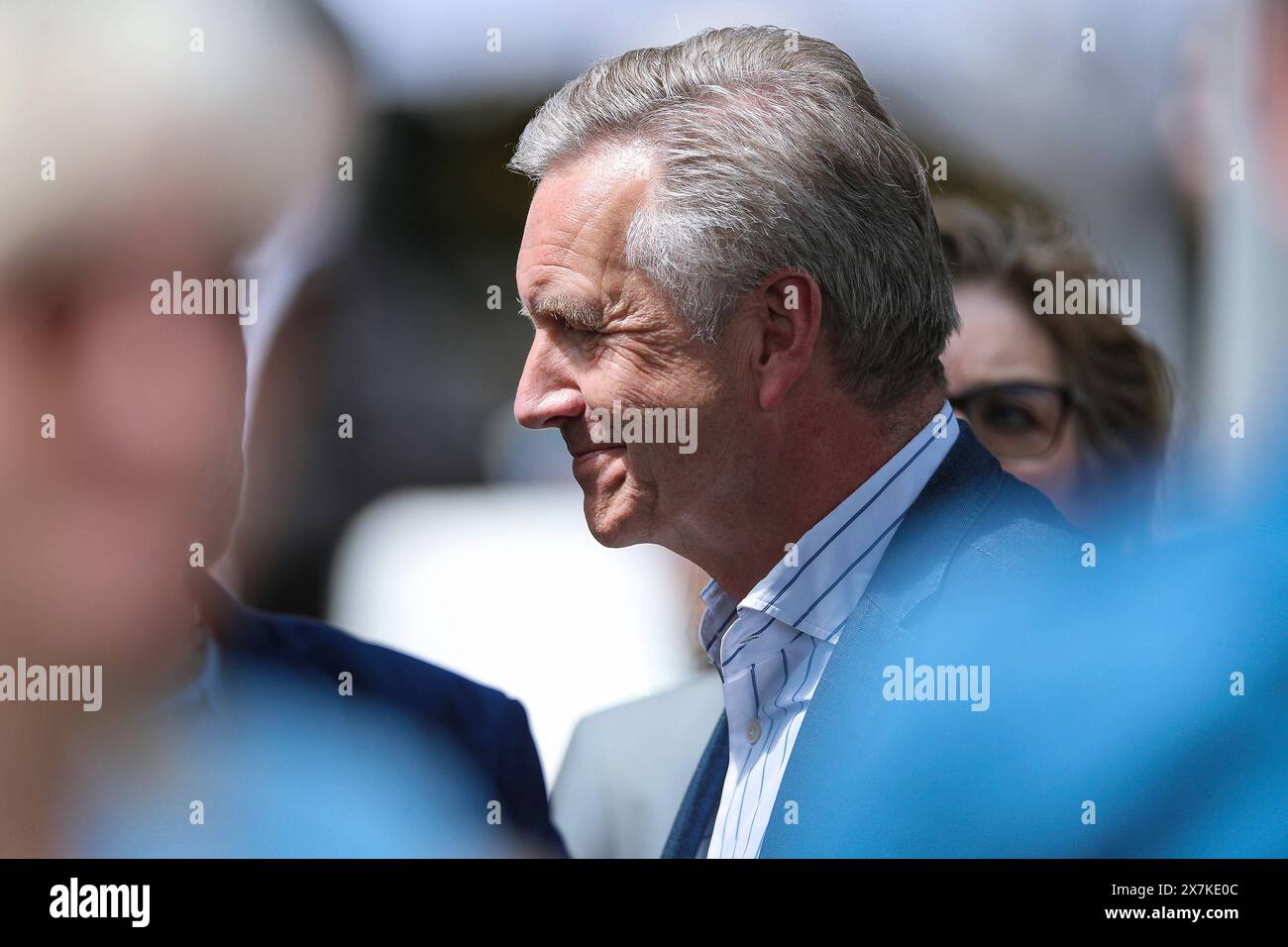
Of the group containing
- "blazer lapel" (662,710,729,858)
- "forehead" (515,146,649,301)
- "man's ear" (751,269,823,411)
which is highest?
"forehead" (515,146,649,301)

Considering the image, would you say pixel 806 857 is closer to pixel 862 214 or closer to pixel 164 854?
pixel 862 214

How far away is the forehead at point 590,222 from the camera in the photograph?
2.19m

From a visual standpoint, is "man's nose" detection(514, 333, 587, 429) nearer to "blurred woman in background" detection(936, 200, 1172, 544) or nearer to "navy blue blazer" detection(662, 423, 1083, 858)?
"navy blue blazer" detection(662, 423, 1083, 858)

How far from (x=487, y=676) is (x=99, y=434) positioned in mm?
976

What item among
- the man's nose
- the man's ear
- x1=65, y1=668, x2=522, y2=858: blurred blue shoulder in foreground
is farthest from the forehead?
x1=65, y1=668, x2=522, y2=858: blurred blue shoulder in foreground

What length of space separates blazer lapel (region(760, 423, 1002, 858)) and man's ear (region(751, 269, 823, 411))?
314 mm

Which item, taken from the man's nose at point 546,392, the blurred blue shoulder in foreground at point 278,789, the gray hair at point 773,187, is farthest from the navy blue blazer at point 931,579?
the blurred blue shoulder in foreground at point 278,789

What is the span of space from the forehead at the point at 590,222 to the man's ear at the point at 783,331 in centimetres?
26

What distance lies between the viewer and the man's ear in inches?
86.1

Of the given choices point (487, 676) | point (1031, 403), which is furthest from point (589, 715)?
point (1031, 403)

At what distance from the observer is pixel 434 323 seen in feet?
8.77

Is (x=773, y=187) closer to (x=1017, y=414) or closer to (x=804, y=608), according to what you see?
(x=804, y=608)

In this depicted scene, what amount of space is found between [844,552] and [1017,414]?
30.6 inches

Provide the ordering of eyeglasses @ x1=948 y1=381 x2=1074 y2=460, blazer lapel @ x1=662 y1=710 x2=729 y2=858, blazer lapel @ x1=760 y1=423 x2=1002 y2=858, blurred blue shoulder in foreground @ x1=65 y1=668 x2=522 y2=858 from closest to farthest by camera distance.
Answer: blazer lapel @ x1=760 y1=423 x2=1002 y2=858 → blazer lapel @ x1=662 y1=710 x2=729 y2=858 → blurred blue shoulder in foreground @ x1=65 y1=668 x2=522 y2=858 → eyeglasses @ x1=948 y1=381 x2=1074 y2=460
